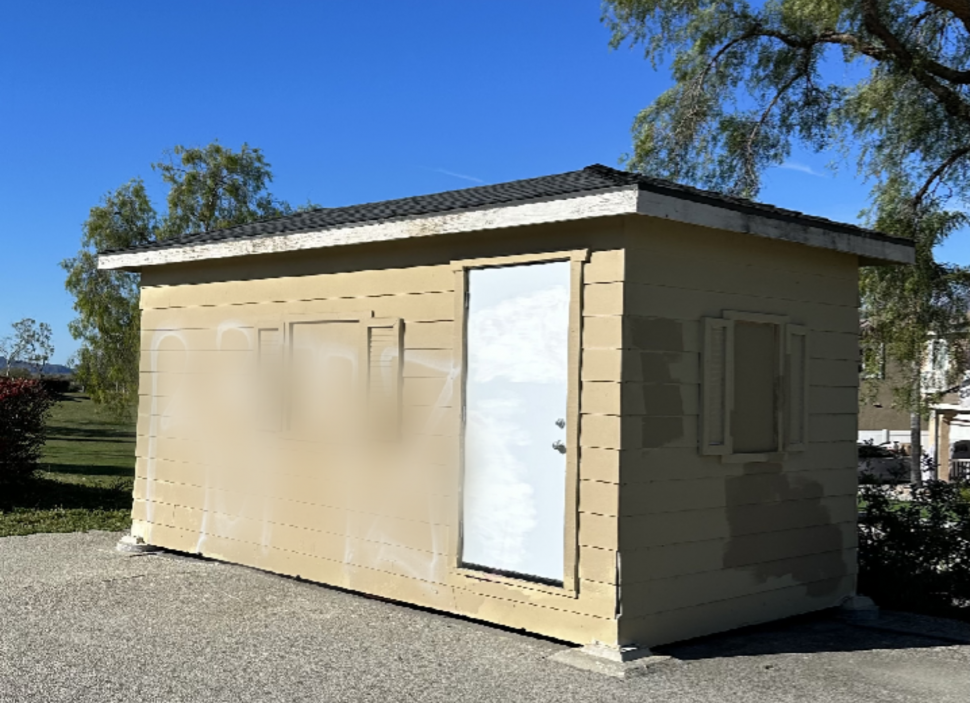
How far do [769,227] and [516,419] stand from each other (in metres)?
2.00

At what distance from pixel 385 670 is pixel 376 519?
1790mm

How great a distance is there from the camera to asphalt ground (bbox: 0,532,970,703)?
534cm

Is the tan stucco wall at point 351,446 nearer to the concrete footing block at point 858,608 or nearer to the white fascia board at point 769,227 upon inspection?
the white fascia board at point 769,227

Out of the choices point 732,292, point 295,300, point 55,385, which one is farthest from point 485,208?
point 55,385

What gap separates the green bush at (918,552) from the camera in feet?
25.8

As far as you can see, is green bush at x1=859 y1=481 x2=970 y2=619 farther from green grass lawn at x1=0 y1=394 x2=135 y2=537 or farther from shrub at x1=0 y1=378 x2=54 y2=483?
shrub at x1=0 y1=378 x2=54 y2=483

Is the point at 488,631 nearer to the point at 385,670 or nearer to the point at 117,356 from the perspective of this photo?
the point at 385,670

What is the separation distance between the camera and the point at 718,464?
6.53 meters

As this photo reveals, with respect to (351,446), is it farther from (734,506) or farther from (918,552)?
(918,552)

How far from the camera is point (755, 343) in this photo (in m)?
6.86

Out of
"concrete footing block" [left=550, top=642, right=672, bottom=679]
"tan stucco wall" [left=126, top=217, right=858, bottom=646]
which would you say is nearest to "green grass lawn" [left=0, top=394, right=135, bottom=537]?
"tan stucco wall" [left=126, top=217, right=858, bottom=646]

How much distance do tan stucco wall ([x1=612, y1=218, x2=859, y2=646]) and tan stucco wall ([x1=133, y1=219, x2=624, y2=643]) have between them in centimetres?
19

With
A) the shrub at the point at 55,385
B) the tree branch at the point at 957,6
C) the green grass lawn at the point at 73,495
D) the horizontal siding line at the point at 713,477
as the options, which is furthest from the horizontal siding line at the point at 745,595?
the shrub at the point at 55,385

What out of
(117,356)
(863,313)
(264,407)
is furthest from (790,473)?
(117,356)
